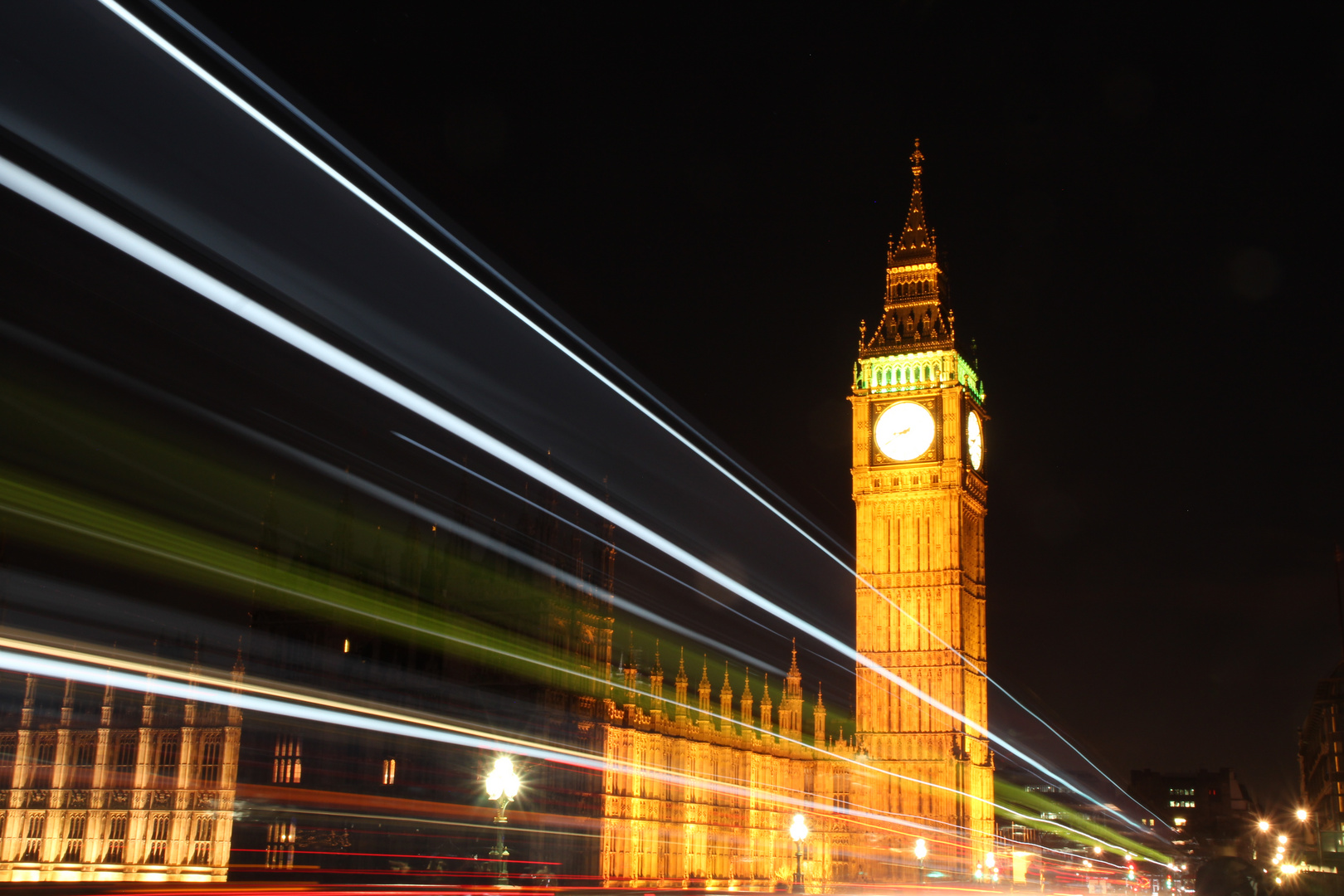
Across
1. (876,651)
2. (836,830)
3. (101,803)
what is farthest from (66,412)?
(876,651)

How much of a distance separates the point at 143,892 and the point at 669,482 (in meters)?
33.0

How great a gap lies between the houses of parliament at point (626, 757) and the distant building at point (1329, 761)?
23270 millimetres

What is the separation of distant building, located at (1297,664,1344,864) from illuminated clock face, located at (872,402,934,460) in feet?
99.5

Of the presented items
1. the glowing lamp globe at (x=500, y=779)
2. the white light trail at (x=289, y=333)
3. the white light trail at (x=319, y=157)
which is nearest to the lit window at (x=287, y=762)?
the white light trail at (x=289, y=333)

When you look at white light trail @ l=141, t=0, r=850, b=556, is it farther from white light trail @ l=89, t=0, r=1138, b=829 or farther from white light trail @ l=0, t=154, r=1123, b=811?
white light trail @ l=0, t=154, r=1123, b=811

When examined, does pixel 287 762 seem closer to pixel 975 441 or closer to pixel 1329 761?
pixel 975 441

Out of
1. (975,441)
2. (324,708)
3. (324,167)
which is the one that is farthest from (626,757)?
(975,441)

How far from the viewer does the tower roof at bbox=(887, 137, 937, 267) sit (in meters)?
79.8

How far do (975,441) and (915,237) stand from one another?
13.4m

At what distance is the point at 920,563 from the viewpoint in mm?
74312

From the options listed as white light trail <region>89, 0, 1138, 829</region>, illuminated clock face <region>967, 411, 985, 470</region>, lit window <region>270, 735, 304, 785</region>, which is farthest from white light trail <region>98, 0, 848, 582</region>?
illuminated clock face <region>967, 411, 985, 470</region>

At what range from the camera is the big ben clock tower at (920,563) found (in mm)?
71688

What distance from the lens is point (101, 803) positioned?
46.3m

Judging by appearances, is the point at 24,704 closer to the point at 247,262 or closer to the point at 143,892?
the point at 247,262
